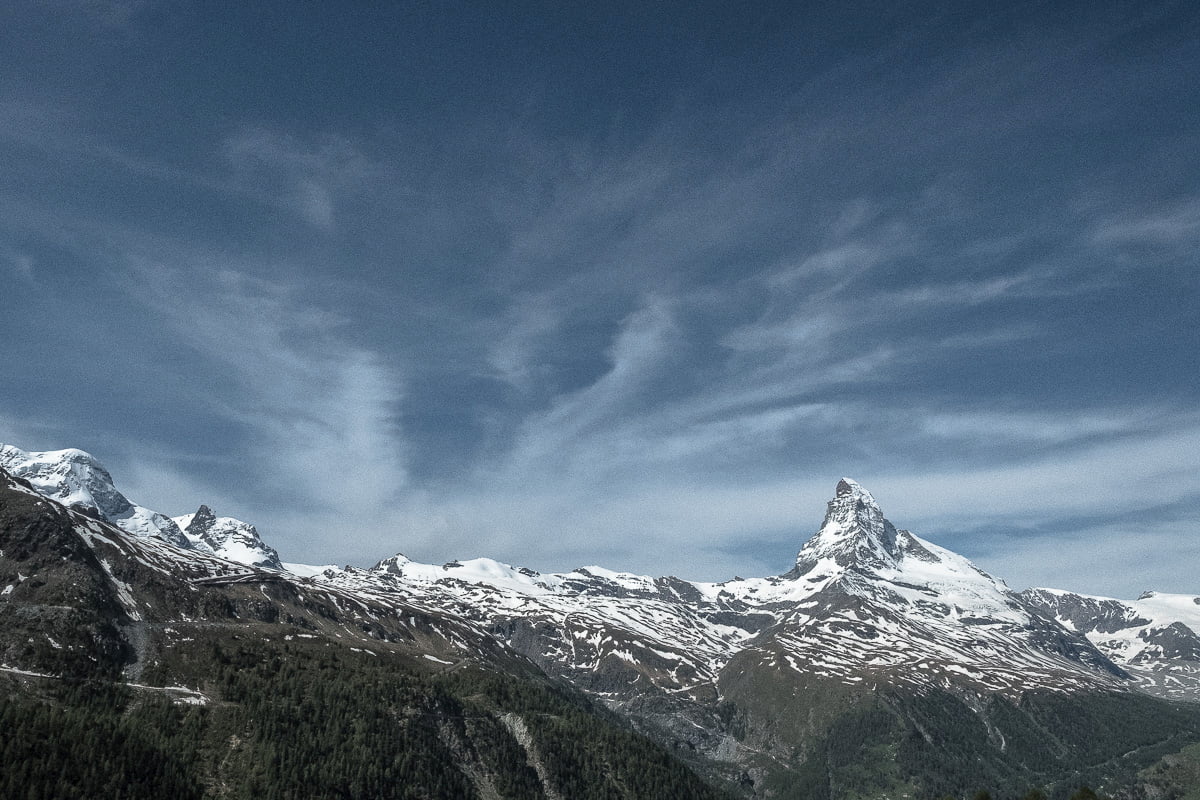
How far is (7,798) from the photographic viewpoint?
190 meters

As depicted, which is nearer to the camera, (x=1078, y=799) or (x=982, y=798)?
(x=1078, y=799)

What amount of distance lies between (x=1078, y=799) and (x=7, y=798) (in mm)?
242021

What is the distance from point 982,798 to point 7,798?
226503 mm

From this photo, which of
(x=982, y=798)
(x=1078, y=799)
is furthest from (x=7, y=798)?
(x=1078, y=799)

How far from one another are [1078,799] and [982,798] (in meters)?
20.5

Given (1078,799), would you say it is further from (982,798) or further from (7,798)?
(7,798)

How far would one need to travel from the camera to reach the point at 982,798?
7608 inches

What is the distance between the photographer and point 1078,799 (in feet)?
593
